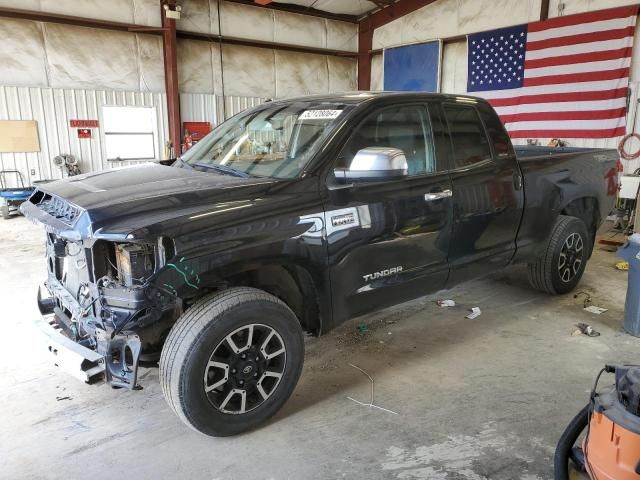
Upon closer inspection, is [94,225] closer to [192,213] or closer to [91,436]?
[192,213]

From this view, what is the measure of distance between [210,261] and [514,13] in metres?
10.1

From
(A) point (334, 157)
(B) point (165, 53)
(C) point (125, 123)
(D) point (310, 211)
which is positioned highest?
(B) point (165, 53)

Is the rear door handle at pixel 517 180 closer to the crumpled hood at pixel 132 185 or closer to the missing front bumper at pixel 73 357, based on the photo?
the crumpled hood at pixel 132 185

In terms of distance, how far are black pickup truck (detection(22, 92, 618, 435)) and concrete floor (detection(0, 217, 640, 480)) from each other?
268 millimetres

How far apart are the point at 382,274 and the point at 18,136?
9.54 m

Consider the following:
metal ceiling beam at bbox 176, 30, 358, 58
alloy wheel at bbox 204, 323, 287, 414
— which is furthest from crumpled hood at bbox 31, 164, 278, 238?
metal ceiling beam at bbox 176, 30, 358, 58

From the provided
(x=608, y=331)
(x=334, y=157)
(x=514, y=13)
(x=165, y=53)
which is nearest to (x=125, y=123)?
(x=165, y=53)

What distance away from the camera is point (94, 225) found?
6.81ft

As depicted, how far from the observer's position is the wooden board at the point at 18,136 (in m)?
9.43

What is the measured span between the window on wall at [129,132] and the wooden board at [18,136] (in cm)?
138

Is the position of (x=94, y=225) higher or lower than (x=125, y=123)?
lower

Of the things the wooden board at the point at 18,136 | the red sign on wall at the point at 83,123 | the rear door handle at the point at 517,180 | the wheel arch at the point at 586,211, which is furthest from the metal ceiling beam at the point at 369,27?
the rear door handle at the point at 517,180

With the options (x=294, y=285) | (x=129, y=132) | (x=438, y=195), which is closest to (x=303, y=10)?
(x=129, y=132)

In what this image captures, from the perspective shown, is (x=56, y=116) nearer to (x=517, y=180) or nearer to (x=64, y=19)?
(x=64, y=19)
